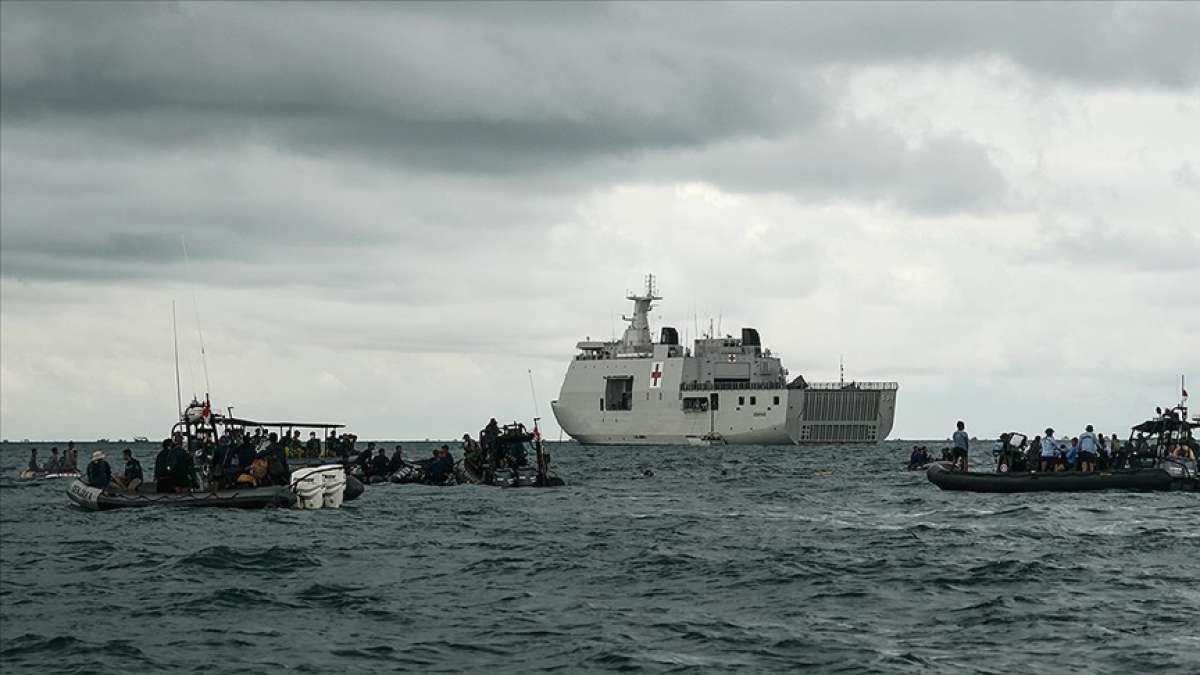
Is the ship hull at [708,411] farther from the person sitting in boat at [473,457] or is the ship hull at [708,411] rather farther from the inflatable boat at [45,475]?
the person sitting in boat at [473,457]

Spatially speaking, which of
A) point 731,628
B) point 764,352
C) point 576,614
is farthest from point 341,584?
point 764,352

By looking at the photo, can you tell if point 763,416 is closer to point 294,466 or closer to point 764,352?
point 764,352

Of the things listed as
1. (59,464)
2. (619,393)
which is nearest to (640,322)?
(619,393)

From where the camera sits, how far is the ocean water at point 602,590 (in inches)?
680

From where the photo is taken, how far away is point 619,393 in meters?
130

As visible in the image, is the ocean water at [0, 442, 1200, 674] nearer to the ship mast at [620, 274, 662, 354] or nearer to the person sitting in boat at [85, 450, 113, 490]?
the person sitting in boat at [85, 450, 113, 490]

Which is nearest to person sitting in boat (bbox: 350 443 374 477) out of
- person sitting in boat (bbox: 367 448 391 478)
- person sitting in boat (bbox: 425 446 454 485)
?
person sitting in boat (bbox: 367 448 391 478)

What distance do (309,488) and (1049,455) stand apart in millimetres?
22439

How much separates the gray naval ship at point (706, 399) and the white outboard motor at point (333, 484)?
86.5m

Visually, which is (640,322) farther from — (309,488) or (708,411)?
(309,488)

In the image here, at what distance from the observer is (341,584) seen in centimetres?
2283

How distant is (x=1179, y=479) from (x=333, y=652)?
31977 mm

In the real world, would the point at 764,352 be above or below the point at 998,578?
above

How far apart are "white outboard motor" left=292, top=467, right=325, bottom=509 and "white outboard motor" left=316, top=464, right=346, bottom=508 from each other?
9.1 inches
